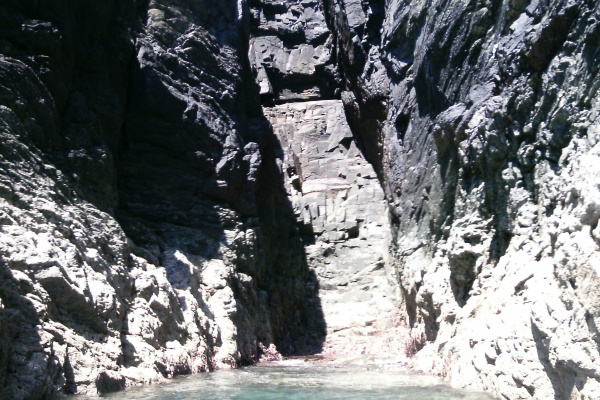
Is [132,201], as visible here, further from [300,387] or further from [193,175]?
[300,387]

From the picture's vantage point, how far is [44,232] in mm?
9133

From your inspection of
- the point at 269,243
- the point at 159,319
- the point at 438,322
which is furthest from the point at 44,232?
the point at 269,243

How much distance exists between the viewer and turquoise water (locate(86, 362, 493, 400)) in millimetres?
7949

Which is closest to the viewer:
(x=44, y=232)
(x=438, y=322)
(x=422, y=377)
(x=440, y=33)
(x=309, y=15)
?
(x=44, y=232)

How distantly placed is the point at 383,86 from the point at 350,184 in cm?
574

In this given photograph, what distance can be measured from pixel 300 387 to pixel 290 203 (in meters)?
14.5

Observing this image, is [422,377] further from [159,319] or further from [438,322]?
[159,319]

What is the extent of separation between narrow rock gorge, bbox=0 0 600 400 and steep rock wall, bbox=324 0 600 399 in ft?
0.14

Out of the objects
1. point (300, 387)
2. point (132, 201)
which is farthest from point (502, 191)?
point (132, 201)

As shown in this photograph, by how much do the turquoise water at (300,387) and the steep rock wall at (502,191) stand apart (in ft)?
2.39

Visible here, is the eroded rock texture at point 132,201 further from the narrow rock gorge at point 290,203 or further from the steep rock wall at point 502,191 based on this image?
the steep rock wall at point 502,191

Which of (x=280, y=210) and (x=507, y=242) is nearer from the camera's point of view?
(x=507, y=242)

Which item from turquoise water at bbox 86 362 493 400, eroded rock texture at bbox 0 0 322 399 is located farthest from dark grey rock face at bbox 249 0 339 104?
turquoise water at bbox 86 362 493 400

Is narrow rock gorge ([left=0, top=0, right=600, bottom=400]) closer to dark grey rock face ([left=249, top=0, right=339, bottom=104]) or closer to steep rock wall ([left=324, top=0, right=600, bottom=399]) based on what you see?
steep rock wall ([left=324, top=0, right=600, bottom=399])
